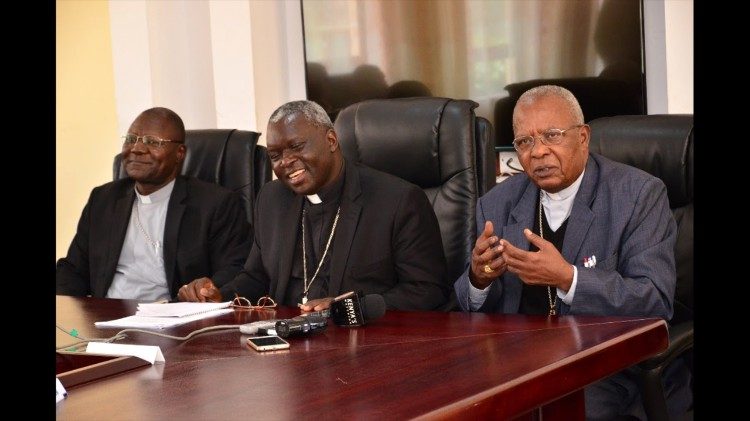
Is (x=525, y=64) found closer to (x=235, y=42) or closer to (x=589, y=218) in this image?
(x=235, y=42)

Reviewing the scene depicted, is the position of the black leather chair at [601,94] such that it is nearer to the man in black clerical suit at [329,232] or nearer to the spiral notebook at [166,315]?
the man in black clerical suit at [329,232]

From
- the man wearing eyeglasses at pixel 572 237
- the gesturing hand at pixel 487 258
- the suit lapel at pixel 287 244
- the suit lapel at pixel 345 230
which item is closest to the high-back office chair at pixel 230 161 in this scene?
the suit lapel at pixel 287 244

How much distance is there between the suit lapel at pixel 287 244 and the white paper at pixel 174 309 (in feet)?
1.23

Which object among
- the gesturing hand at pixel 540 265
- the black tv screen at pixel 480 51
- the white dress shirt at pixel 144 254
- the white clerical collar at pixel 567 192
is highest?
the black tv screen at pixel 480 51

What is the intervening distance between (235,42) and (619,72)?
204 centimetres

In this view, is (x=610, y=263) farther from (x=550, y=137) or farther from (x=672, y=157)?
(x=672, y=157)

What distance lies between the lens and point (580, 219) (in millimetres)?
2676


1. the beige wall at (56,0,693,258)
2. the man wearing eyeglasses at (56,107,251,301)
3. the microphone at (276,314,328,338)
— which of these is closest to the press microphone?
the microphone at (276,314,328,338)

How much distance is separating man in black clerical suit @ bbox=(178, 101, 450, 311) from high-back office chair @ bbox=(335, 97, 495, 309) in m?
0.16

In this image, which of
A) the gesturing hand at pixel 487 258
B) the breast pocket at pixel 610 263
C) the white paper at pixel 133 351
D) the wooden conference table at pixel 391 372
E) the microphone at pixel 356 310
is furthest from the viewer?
the breast pocket at pixel 610 263

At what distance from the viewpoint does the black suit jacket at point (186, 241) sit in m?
3.91

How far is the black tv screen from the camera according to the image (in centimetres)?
439
